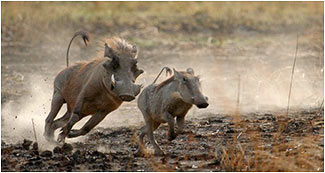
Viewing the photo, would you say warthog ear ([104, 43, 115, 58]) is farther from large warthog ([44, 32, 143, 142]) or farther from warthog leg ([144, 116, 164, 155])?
warthog leg ([144, 116, 164, 155])

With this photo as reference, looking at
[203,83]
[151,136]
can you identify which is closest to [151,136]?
[151,136]

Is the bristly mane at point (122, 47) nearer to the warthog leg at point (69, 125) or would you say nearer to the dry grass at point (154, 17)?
the warthog leg at point (69, 125)

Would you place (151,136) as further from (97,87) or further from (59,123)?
(59,123)

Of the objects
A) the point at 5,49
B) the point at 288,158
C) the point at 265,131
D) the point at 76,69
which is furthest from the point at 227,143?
the point at 5,49

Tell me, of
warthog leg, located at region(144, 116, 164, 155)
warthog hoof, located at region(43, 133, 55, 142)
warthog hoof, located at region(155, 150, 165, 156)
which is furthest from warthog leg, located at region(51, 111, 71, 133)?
warthog hoof, located at region(155, 150, 165, 156)

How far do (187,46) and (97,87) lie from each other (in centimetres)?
985

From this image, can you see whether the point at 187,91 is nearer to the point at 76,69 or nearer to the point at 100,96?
the point at 100,96

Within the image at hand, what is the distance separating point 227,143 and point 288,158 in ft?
4.35

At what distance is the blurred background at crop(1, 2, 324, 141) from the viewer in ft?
39.6

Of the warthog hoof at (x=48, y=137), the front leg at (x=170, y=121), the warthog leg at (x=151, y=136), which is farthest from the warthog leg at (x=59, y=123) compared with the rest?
the front leg at (x=170, y=121)

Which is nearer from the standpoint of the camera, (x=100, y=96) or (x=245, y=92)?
(x=100, y=96)

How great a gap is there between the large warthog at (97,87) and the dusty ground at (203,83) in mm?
291

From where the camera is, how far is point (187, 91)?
24.4 ft

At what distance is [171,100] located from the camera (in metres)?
7.69
